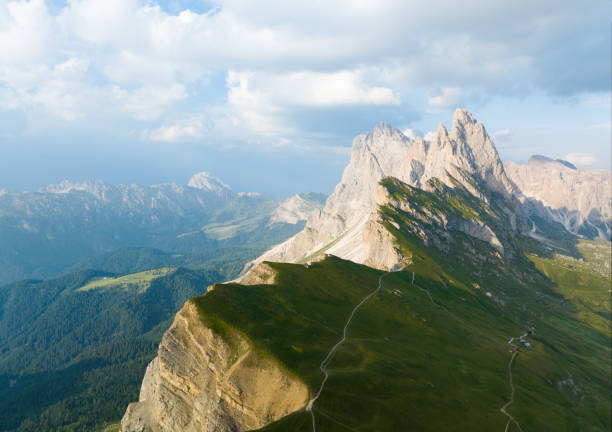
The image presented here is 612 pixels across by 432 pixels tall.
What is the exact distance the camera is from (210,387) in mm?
67438

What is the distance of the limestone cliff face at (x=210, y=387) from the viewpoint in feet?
198

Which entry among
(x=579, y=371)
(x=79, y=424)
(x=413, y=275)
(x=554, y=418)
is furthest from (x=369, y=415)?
(x=79, y=424)

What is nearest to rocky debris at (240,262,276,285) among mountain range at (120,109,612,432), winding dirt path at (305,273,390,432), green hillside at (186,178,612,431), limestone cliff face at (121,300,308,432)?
mountain range at (120,109,612,432)

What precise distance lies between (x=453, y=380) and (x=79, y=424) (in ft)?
690

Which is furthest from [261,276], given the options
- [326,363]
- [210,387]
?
[326,363]

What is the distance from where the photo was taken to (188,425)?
68125 mm

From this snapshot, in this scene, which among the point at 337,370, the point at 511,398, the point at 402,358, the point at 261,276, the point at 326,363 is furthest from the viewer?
the point at 261,276

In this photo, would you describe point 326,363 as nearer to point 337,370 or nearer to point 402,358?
point 337,370

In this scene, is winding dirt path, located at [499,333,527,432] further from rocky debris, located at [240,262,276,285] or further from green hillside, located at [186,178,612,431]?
rocky debris, located at [240,262,276,285]

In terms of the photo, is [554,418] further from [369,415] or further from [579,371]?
[579,371]

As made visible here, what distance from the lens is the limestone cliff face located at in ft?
198

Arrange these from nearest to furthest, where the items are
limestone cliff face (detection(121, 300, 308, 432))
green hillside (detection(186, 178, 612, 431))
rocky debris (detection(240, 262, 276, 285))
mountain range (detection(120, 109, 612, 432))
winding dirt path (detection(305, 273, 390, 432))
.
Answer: winding dirt path (detection(305, 273, 390, 432))
mountain range (detection(120, 109, 612, 432))
limestone cliff face (detection(121, 300, 308, 432))
green hillside (detection(186, 178, 612, 431))
rocky debris (detection(240, 262, 276, 285))

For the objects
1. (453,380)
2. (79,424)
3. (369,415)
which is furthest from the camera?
(79,424)

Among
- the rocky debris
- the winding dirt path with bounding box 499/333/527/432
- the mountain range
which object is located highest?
the rocky debris
